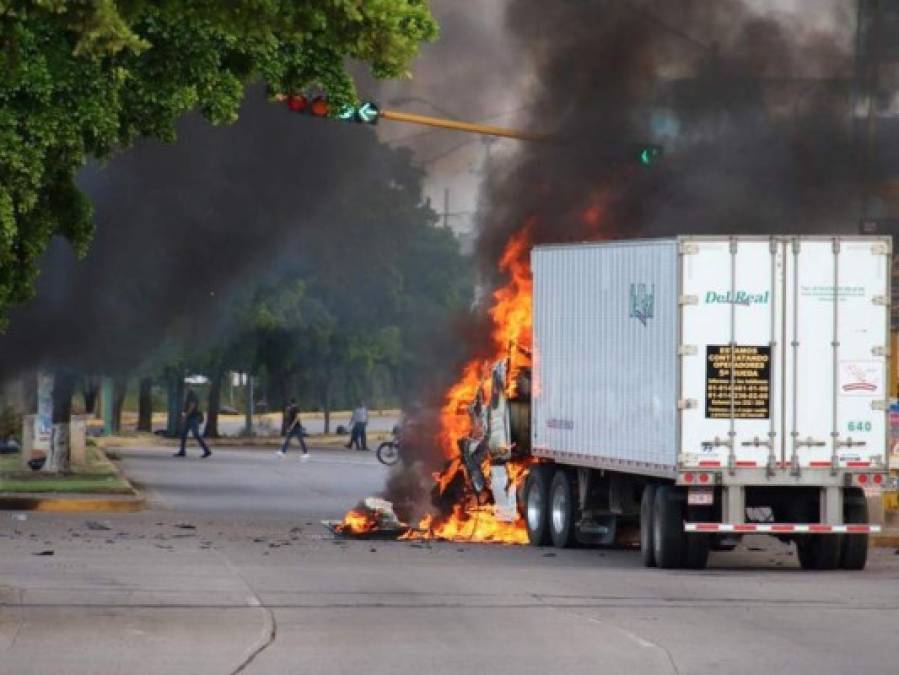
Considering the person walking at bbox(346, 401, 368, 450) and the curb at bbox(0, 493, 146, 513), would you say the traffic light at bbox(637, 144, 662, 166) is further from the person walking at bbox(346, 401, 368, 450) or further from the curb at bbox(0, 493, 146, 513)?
the person walking at bbox(346, 401, 368, 450)

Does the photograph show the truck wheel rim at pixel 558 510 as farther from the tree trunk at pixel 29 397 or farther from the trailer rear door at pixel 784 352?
the tree trunk at pixel 29 397

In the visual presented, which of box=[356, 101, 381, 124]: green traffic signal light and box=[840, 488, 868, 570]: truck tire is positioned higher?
box=[356, 101, 381, 124]: green traffic signal light

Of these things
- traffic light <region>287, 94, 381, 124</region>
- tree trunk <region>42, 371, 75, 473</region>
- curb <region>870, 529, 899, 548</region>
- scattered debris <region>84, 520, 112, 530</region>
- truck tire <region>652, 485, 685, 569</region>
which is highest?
traffic light <region>287, 94, 381, 124</region>

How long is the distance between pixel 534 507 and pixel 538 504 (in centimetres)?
13

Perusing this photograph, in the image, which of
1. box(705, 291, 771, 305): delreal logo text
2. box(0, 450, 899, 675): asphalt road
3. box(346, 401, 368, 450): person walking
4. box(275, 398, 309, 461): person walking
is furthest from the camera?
box(346, 401, 368, 450): person walking

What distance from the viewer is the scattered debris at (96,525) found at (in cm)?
2639

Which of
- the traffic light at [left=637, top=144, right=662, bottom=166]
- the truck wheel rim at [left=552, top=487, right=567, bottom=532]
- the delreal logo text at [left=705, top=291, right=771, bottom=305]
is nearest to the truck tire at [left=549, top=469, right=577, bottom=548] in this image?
the truck wheel rim at [left=552, top=487, right=567, bottom=532]

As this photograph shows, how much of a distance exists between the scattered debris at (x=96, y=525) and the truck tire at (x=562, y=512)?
5.63 metres

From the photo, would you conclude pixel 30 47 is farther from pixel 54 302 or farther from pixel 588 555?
pixel 54 302

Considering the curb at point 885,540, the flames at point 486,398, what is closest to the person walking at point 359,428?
the flames at point 486,398

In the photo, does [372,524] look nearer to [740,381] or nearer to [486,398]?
[486,398]

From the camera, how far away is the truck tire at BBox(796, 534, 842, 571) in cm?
2145

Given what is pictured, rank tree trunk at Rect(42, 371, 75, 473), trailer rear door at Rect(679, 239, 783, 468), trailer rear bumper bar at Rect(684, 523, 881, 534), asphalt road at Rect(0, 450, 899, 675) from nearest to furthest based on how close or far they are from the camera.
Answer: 1. asphalt road at Rect(0, 450, 899, 675)
2. trailer rear bumper bar at Rect(684, 523, 881, 534)
3. trailer rear door at Rect(679, 239, 783, 468)
4. tree trunk at Rect(42, 371, 75, 473)

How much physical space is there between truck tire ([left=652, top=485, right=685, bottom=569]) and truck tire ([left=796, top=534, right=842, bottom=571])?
4.92 feet
